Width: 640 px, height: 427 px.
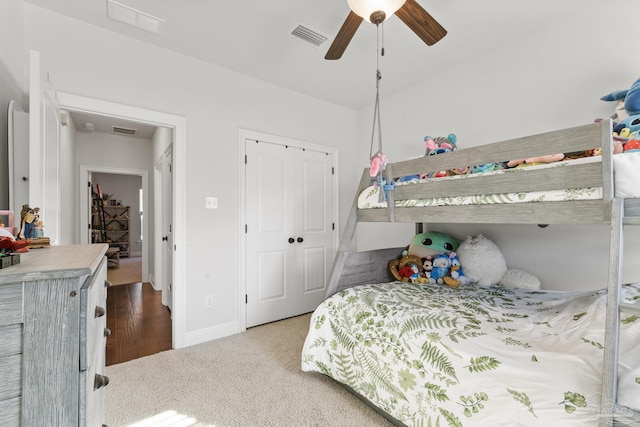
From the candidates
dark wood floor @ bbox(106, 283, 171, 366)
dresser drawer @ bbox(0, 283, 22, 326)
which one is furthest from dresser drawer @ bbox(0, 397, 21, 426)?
dark wood floor @ bbox(106, 283, 171, 366)

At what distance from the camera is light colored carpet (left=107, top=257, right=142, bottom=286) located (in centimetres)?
502

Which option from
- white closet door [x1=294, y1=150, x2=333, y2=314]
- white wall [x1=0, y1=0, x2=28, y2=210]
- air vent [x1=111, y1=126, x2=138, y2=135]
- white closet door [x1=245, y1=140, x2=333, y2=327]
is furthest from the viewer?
air vent [x1=111, y1=126, x2=138, y2=135]

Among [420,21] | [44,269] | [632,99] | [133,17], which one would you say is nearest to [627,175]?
[632,99]

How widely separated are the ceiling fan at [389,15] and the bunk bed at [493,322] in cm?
72

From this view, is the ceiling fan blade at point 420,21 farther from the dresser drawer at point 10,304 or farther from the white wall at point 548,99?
the dresser drawer at point 10,304

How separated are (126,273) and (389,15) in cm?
645

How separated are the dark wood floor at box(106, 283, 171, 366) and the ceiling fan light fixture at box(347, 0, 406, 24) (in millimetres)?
2907

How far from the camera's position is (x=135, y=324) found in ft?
9.96

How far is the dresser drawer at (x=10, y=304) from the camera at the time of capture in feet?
1.76

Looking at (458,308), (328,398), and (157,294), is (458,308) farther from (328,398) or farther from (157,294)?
(157,294)

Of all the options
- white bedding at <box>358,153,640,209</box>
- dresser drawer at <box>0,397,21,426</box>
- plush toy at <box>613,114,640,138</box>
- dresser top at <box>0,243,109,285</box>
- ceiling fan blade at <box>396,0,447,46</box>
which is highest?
ceiling fan blade at <box>396,0,447,46</box>

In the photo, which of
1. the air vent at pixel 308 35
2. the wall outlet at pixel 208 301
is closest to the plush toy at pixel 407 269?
the wall outlet at pixel 208 301

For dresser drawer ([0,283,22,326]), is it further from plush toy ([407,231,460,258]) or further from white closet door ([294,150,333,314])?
white closet door ([294,150,333,314])

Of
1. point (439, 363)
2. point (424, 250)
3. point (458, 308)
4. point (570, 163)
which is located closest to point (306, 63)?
point (424, 250)
